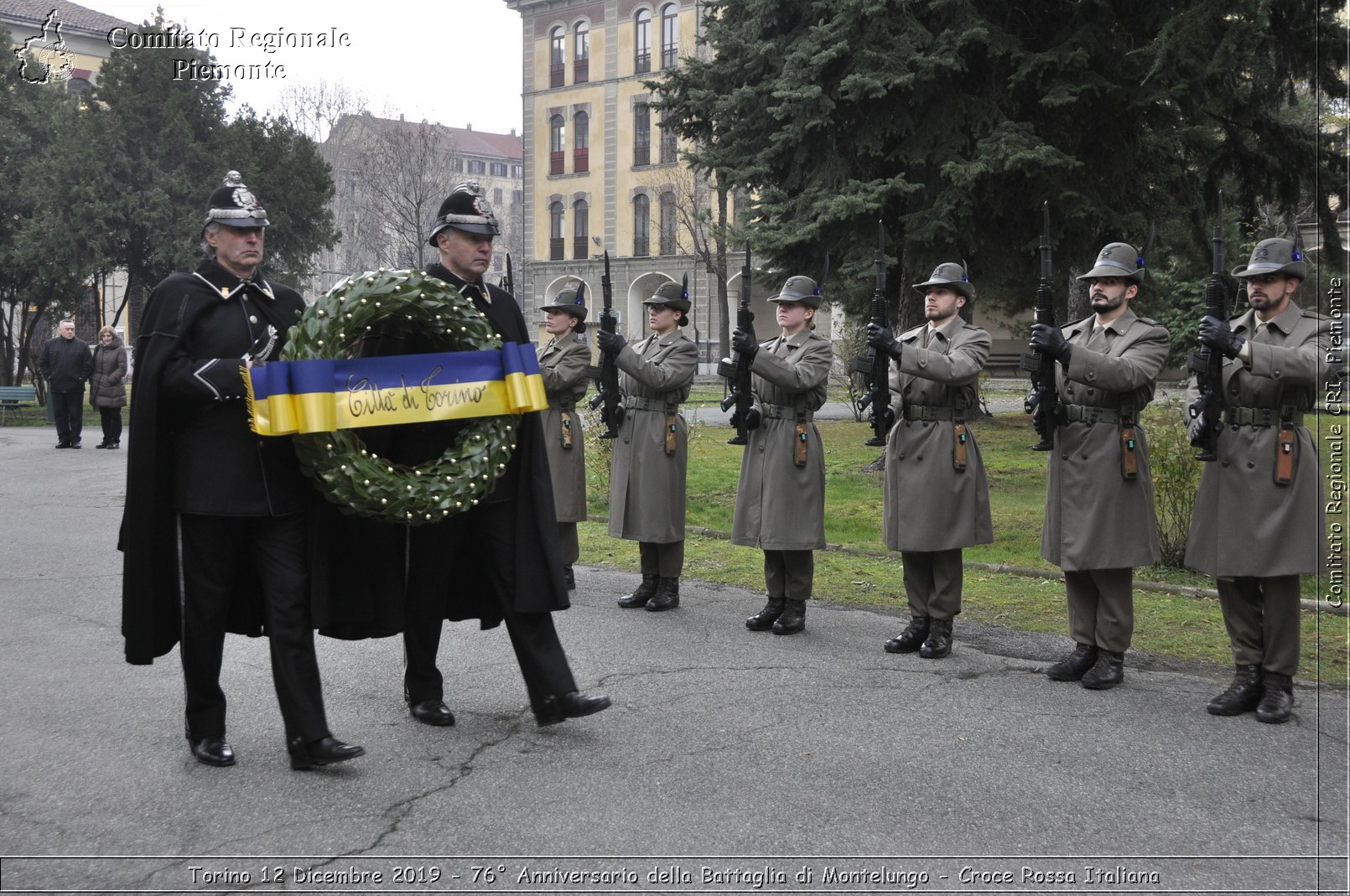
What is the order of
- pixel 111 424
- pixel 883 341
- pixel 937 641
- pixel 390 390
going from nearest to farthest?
pixel 390 390
pixel 883 341
pixel 937 641
pixel 111 424

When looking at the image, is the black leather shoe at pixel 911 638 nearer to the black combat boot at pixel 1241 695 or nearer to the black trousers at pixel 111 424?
the black combat boot at pixel 1241 695

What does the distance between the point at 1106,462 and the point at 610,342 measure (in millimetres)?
3050

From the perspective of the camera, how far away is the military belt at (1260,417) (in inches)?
224

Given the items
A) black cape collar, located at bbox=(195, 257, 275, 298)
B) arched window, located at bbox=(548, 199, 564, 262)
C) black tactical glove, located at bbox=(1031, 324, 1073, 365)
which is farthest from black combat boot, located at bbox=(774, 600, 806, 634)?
arched window, located at bbox=(548, 199, 564, 262)

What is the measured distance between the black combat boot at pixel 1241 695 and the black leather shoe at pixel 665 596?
11.6 ft

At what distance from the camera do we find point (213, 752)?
4969 millimetres

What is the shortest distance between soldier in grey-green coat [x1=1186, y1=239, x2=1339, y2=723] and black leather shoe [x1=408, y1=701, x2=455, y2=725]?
3567 millimetres

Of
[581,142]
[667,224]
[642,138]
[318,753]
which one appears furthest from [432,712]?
[581,142]

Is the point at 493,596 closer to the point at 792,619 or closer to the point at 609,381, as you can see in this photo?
the point at 792,619

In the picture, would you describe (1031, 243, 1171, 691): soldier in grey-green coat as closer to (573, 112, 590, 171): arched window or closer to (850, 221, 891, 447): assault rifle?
(850, 221, 891, 447): assault rifle

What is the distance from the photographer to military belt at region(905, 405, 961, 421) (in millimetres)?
6973

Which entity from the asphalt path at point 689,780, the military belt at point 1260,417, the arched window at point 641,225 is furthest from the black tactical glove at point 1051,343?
the arched window at point 641,225

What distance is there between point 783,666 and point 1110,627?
5.62 ft

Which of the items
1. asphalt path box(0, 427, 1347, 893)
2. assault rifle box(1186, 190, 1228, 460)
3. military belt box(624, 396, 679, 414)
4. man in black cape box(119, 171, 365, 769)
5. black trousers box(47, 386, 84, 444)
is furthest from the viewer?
black trousers box(47, 386, 84, 444)
